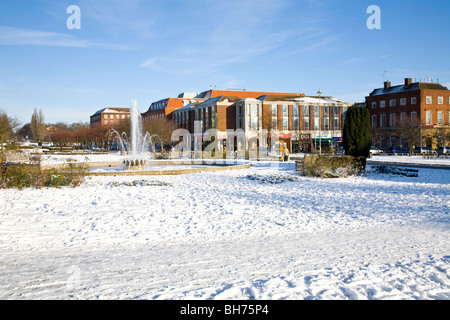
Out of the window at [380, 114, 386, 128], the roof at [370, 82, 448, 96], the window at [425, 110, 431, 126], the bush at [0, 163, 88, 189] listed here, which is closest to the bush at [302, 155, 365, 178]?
the bush at [0, 163, 88, 189]

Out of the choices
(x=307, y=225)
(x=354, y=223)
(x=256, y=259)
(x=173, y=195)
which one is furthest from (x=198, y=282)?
(x=173, y=195)

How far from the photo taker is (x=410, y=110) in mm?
58406

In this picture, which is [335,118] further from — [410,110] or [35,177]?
[35,177]

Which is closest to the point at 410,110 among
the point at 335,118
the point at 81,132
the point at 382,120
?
the point at 382,120

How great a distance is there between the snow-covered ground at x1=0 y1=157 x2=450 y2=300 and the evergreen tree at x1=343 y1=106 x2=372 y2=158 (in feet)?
24.8

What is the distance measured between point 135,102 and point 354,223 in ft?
64.7

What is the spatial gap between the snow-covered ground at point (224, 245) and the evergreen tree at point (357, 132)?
24.8 ft

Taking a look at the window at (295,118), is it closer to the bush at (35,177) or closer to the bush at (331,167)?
the bush at (331,167)

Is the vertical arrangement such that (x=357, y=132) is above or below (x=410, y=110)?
below

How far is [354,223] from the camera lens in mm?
8164

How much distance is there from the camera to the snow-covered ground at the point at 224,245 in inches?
174

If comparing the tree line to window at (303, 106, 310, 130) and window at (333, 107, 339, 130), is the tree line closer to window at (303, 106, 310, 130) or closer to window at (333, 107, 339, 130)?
window at (303, 106, 310, 130)

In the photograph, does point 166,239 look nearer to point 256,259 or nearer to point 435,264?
point 256,259

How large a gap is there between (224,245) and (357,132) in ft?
50.0
